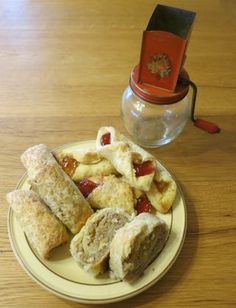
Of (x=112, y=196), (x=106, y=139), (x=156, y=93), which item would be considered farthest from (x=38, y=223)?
(x=156, y=93)

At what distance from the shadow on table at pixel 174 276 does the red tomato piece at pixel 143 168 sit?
155mm

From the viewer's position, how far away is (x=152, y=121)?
3.52 feet

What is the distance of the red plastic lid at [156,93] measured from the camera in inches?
35.2

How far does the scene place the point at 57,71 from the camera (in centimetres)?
125

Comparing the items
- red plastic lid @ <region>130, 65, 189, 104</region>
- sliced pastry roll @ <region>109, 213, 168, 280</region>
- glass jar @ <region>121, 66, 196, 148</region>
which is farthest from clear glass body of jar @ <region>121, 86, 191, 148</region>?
sliced pastry roll @ <region>109, 213, 168, 280</region>

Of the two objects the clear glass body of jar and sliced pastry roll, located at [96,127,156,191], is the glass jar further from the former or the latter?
sliced pastry roll, located at [96,127,156,191]

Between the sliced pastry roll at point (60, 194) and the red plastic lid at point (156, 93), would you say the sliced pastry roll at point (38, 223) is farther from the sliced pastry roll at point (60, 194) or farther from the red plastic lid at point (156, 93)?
the red plastic lid at point (156, 93)

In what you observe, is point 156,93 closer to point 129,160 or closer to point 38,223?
point 129,160

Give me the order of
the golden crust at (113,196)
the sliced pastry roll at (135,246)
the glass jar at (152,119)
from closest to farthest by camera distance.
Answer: the sliced pastry roll at (135,246) → the golden crust at (113,196) → the glass jar at (152,119)

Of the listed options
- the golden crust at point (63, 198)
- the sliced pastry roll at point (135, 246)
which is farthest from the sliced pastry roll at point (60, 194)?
the sliced pastry roll at point (135, 246)

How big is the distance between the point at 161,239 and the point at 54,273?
0.75 ft

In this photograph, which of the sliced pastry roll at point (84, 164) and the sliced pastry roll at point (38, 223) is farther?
the sliced pastry roll at point (84, 164)

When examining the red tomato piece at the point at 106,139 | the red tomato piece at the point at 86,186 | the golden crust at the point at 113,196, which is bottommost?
the red tomato piece at the point at 86,186

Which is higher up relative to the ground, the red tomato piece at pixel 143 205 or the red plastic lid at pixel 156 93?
the red plastic lid at pixel 156 93
